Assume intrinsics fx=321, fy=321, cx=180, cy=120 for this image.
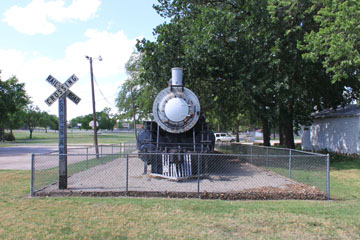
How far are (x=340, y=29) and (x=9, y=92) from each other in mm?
37290

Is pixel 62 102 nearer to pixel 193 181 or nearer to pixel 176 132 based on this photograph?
pixel 176 132

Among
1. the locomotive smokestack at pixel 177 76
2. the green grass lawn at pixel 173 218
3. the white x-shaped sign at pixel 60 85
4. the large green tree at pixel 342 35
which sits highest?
the large green tree at pixel 342 35

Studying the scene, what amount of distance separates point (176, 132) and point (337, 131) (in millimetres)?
13553

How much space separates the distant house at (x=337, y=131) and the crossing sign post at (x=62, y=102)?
15802mm

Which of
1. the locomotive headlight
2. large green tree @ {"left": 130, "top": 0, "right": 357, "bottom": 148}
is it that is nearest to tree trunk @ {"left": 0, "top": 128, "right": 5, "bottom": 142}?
large green tree @ {"left": 130, "top": 0, "right": 357, "bottom": 148}

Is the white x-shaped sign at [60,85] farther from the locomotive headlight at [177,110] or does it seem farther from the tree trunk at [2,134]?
the tree trunk at [2,134]

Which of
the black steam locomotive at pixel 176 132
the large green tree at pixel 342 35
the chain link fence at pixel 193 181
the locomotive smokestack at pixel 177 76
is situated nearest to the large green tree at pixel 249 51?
the large green tree at pixel 342 35

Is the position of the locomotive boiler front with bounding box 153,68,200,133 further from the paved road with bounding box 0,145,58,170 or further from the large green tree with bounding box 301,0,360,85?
the paved road with bounding box 0,145,58,170

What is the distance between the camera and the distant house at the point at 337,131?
18.6 metres

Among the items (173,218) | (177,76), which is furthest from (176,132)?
(173,218)

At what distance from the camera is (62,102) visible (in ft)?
30.0

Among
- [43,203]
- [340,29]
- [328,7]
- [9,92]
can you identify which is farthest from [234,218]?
[9,92]

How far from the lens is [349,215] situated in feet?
21.1

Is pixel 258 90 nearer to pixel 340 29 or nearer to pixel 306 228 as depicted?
pixel 340 29
